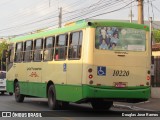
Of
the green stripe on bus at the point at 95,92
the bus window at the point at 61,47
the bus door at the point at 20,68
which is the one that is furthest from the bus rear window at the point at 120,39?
the bus door at the point at 20,68

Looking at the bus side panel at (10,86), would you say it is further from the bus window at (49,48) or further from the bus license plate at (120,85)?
the bus license plate at (120,85)

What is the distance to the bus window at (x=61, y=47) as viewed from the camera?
690 inches

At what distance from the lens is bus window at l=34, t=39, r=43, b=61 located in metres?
20.0

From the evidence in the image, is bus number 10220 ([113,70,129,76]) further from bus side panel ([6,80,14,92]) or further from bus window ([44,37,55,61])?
bus side panel ([6,80,14,92])

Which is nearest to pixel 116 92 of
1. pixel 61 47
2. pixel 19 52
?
pixel 61 47

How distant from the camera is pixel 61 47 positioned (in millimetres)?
17844

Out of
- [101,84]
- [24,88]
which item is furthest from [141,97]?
[24,88]

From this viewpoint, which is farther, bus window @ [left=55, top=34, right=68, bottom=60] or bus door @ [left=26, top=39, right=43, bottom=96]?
bus door @ [left=26, top=39, right=43, bottom=96]

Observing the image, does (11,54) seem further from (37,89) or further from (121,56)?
(121,56)

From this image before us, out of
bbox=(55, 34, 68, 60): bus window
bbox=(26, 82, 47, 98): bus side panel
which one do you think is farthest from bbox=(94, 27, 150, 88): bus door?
bbox=(26, 82, 47, 98): bus side panel

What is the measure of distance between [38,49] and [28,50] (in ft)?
4.52

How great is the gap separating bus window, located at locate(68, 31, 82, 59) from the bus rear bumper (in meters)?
1.39

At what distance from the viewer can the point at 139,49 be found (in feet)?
54.2

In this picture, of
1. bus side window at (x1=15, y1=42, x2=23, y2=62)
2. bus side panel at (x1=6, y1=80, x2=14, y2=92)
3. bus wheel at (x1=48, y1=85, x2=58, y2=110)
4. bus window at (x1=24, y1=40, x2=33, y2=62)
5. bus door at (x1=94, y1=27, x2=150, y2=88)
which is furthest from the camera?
bus side panel at (x1=6, y1=80, x2=14, y2=92)
